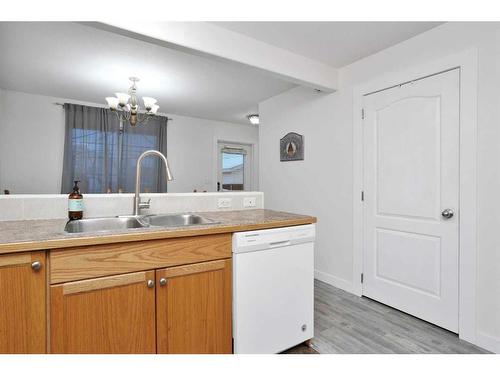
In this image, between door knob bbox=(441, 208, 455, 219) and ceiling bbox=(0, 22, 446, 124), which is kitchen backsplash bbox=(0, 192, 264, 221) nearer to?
ceiling bbox=(0, 22, 446, 124)

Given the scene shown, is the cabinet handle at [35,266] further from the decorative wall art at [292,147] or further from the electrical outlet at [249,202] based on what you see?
the decorative wall art at [292,147]

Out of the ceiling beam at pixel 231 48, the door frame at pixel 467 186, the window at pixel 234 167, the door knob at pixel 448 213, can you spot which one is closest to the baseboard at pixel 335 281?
the door frame at pixel 467 186

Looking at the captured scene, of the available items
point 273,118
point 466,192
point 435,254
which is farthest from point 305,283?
point 273,118

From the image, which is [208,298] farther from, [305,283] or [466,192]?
[466,192]

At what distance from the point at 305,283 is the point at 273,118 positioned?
8.48 feet

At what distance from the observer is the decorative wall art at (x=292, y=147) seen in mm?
3141

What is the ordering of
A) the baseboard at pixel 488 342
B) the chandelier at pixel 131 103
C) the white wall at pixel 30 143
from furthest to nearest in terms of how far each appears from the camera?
the white wall at pixel 30 143 < the chandelier at pixel 131 103 < the baseboard at pixel 488 342

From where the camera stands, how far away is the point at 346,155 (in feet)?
8.50

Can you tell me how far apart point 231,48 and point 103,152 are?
3115mm

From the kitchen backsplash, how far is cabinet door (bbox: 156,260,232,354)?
0.68m

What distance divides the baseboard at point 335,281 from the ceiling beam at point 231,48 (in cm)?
193

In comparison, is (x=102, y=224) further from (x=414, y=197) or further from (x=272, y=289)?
(x=414, y=197)

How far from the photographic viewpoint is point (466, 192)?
176cm
